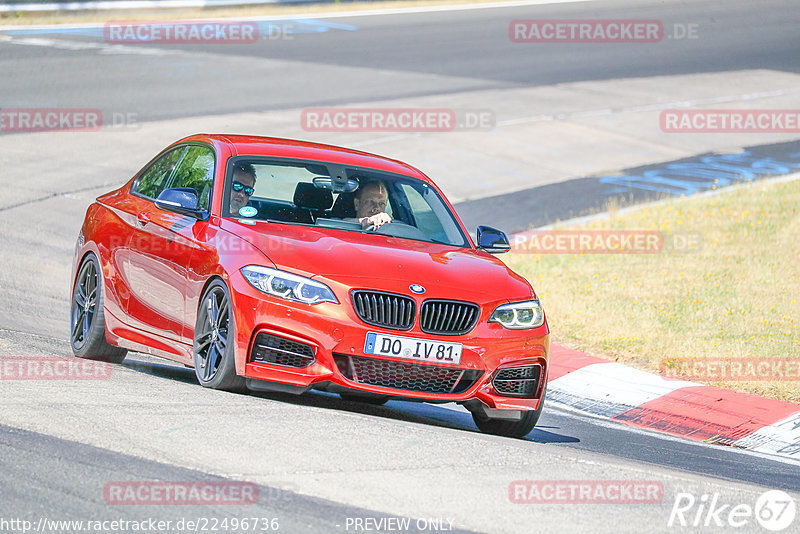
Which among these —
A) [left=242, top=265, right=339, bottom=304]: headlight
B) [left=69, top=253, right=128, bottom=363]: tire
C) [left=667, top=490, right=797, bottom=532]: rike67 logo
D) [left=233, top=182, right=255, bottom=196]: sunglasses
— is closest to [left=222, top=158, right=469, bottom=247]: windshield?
[left=233, top=182, right=255, bottom=196]: sunglasses

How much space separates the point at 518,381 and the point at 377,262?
113cm

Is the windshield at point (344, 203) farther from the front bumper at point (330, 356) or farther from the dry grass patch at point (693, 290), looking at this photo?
the dry grass patch at point (693, 290)

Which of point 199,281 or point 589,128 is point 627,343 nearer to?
point 199,281

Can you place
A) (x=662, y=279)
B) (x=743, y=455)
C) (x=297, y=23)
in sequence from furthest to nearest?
(x=297, y=23) < (x=662, y=279) < (x=743, y=455)

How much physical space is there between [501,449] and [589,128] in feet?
55.7

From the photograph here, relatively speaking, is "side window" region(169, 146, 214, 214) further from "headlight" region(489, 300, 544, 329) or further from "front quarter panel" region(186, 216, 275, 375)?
"headlight" region(489, 300, 544, 329)

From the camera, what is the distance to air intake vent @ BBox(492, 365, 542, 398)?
25.5 feet

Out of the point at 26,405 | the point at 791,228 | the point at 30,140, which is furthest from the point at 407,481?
the point at 30,140

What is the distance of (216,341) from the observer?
766 centimetres

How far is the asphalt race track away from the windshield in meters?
1.20

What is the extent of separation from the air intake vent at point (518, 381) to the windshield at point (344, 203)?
1.29 metres

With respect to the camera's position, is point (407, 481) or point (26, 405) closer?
point (407, 481)

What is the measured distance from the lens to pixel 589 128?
76.3 ft

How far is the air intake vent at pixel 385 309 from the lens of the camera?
24.2 ft
